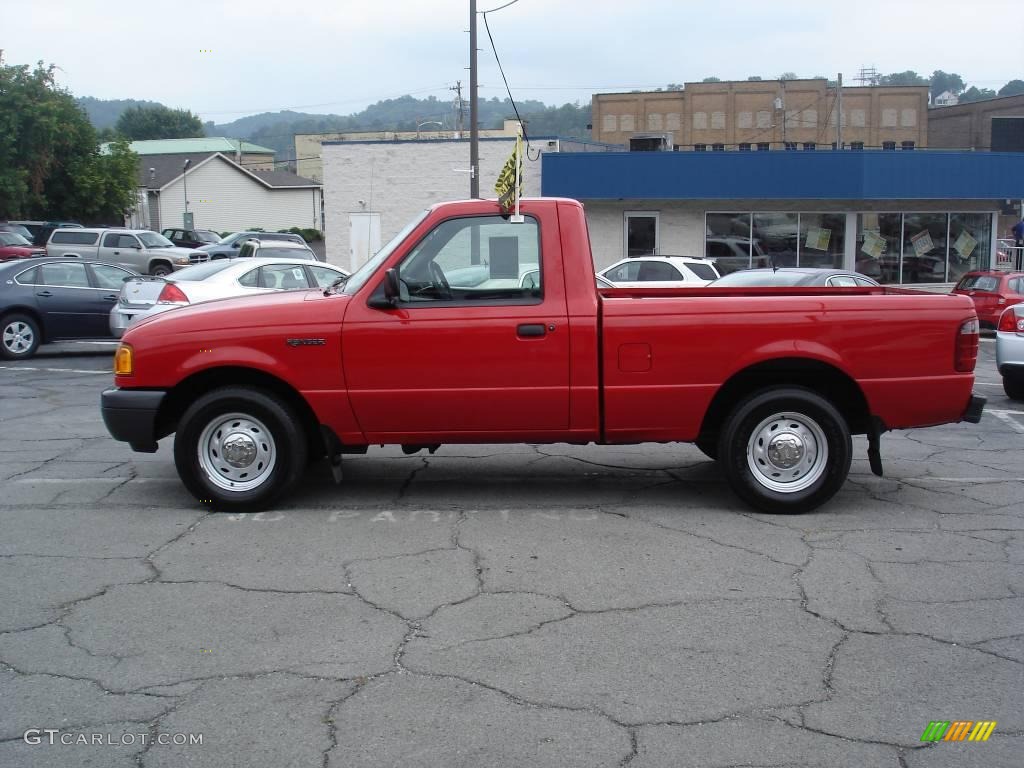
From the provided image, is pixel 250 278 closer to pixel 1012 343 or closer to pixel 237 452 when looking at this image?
pixel 237 452

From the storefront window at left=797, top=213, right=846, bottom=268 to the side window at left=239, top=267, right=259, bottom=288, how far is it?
18110 mm

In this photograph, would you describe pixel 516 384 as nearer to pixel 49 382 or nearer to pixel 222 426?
pixel 222 426

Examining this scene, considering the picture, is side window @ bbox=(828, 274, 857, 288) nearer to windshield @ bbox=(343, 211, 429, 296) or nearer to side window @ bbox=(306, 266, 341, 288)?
side window @ bbox=(306, 266, 341, 288)

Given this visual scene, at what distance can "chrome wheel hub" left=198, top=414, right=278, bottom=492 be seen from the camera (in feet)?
22.3

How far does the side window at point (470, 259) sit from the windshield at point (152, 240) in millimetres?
30793

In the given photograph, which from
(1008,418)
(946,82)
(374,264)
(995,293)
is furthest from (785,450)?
(946,82)

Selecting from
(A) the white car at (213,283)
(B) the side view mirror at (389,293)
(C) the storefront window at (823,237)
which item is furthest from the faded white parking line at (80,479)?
(C) the storefront window at (823,237)

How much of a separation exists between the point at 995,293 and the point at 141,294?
1665 cm

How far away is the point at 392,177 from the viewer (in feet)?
111

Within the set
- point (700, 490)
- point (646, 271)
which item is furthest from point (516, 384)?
point (646, 271)

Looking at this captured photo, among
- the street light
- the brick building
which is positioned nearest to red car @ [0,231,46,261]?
the street light

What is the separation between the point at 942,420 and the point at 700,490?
175 cm

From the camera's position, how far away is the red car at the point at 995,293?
20906mm

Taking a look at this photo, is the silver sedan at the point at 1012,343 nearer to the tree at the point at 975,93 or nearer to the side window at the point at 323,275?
the side window at the point at 323,275
